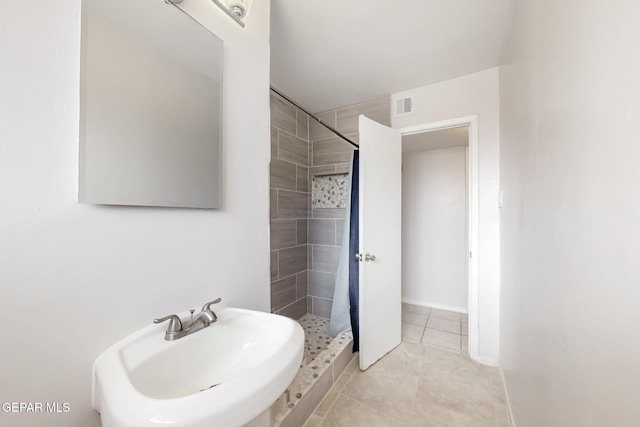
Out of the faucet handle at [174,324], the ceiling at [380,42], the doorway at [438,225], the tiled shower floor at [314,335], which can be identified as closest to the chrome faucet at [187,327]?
the faucet handle at [174,324]

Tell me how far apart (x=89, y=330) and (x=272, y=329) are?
1.72 feet

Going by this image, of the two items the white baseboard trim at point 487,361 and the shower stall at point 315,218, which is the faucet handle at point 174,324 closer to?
the shower stall at point 315,218

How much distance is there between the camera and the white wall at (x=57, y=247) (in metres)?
0.53

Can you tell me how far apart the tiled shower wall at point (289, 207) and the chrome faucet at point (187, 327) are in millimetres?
1346

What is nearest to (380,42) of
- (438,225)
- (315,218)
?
(315,218)

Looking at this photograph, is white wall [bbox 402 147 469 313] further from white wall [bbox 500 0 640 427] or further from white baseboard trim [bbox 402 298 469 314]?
white wall [bbox 500 0 640 427]

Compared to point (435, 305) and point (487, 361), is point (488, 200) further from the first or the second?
point (435, 305)

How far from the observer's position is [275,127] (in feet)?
7.30

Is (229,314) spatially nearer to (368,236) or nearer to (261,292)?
(261,292)

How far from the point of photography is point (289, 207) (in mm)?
2414

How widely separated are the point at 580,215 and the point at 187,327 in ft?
4.07

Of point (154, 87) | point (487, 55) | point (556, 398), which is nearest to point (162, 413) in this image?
point (154, 87)

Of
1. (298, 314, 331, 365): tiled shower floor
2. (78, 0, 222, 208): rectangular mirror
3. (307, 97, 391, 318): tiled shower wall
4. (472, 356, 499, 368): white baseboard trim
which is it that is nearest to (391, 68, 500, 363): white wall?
(472, 356, 499, 368): white baseboard trim

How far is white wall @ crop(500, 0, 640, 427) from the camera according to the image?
446 mm
